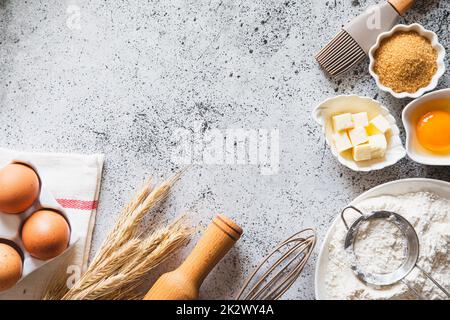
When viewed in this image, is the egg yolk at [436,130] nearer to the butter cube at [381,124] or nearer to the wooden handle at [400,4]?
the butter cube at [381,124]

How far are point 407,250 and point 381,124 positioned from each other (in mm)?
329

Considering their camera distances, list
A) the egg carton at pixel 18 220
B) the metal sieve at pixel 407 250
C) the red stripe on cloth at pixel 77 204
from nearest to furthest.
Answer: the metal sieve at pixel 407 250
the egg carton at pixel 18 220
the red stripe on cloth at pixel 77 204

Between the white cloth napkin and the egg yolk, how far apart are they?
0.87 meters

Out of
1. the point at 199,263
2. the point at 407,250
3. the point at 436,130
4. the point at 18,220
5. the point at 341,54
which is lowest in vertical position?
the point at 407,250

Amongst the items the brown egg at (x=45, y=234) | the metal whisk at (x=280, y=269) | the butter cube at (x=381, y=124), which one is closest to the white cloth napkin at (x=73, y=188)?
the brown egg at (x=45, y=234)

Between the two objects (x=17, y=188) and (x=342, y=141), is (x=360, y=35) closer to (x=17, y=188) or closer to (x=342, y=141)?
(x=342, y=141)

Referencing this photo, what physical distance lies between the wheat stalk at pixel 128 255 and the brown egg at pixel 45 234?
0.33 ft

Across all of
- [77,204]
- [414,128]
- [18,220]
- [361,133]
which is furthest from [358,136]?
[18,220]

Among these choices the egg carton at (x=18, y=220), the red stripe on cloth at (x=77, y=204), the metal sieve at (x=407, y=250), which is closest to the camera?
the metal sieve at (x=407, y=250)

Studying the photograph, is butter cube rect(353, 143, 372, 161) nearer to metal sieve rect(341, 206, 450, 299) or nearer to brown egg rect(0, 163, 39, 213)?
metal sieve rect(341, 206, 450, 299)

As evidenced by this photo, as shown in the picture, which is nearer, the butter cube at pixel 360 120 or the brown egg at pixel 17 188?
the brown egg at pixel 17 188

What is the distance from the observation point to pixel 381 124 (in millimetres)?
1536

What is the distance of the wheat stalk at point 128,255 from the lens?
1.48 metres

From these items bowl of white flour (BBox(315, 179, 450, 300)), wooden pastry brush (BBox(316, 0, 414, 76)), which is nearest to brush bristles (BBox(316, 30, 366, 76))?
wooden pastry brush (BBox(316, 0, 414, 76))
